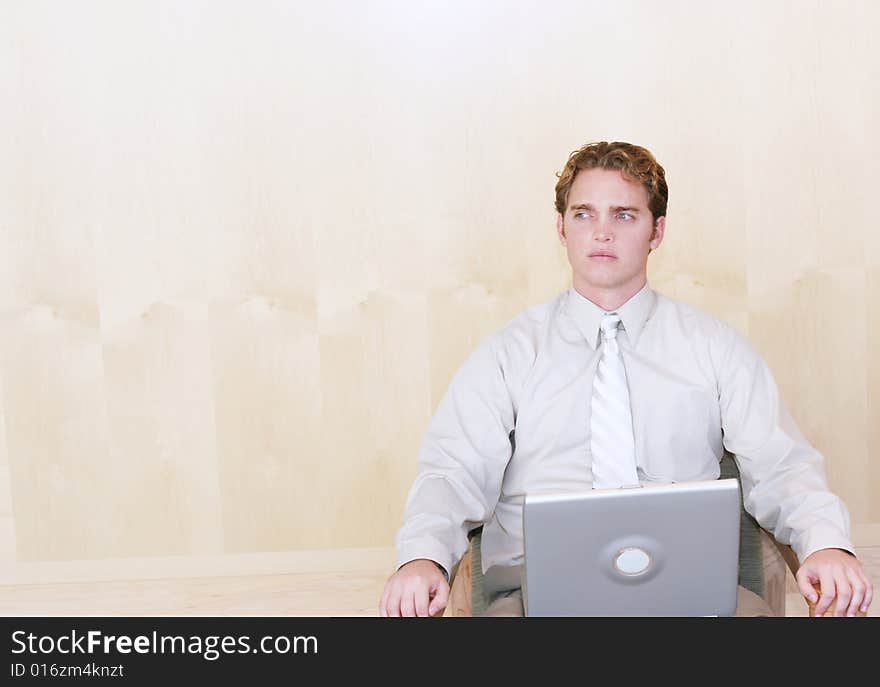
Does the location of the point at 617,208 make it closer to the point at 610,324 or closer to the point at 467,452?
the point at 610,324

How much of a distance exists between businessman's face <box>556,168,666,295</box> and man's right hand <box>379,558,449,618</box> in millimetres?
696

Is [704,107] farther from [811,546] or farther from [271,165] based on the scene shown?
[811,546]

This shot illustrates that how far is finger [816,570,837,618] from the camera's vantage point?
1.52m

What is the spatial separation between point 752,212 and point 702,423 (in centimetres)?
111

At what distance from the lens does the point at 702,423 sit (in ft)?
6.37

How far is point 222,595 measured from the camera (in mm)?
2918

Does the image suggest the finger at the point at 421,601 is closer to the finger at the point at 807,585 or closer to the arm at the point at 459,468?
the arm at the point at 459,468

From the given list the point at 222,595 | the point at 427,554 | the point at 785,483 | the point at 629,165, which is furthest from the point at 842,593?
the point at 222,595

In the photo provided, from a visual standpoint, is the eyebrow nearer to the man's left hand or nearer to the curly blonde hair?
the curly blonde hair

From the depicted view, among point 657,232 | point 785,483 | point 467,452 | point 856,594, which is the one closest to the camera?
point 856,594

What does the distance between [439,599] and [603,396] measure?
0.59 metres

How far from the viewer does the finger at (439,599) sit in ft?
5.10

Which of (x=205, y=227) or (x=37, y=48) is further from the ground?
(x=37, y=48)
